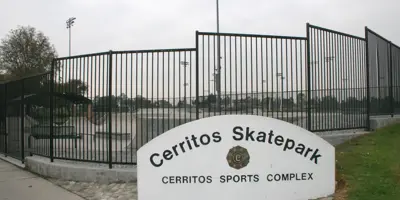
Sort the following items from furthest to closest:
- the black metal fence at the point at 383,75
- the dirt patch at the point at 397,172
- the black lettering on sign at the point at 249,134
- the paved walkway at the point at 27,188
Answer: the black metal fence at the point at 383,75, the paved walkway at the point at 27,188, the dirt patch at the point at 397,172, the black lettering on sign at the point at 249,134

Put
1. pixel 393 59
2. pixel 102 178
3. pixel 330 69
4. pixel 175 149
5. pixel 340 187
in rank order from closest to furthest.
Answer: pixel 175 149 < pixel 340 187 < pixel 102 178 < pixel 330 69 < pixel 393 59

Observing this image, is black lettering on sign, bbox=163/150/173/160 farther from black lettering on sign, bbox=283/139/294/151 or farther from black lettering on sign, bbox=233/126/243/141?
black lettering on sign, bbox=283/139/294/151

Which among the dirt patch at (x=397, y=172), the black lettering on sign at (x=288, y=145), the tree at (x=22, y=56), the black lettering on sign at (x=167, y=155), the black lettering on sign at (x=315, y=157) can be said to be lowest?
the dirt patch at (x=397, y=172)

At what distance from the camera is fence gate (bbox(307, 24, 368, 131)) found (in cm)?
840

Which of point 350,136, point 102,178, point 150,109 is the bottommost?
point 102,178

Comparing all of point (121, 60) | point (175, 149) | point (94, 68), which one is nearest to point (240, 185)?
point (175, 149)

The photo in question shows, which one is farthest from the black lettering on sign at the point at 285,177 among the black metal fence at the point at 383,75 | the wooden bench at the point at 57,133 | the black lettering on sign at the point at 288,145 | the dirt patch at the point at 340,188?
the black metal fence at the point at 383,75

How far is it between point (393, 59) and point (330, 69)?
383cm

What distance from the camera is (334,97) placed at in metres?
8.93

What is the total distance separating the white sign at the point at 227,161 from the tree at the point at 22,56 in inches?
1471

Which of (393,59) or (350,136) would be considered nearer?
(350,136)

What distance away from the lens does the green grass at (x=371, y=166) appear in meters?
5.11

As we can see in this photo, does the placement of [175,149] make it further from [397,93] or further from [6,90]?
[6,90]

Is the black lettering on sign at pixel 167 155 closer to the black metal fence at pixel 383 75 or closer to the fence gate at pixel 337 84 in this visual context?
the fence gate at pixel 337 84
